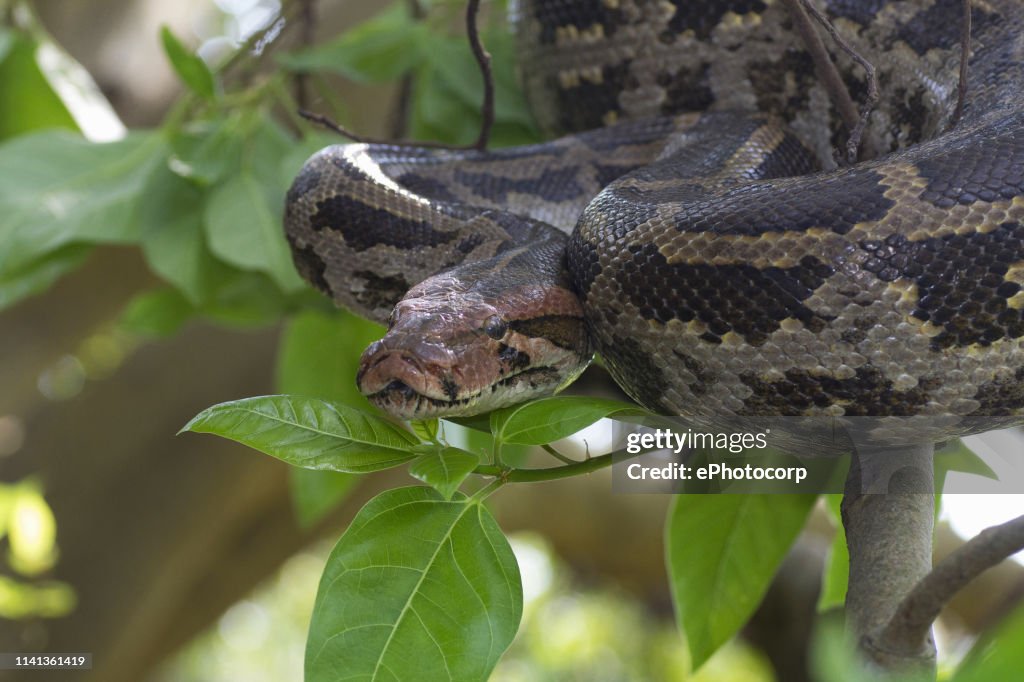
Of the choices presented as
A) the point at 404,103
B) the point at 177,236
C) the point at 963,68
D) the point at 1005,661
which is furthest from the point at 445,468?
the point at 404,103

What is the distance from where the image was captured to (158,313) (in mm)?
2615

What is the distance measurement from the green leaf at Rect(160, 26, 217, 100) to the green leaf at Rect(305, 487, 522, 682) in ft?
4.18

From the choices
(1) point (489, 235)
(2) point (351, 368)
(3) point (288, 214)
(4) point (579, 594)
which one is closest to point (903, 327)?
(1) point (489, 235)

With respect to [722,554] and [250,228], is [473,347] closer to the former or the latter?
[722,554]

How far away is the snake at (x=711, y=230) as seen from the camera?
1214 mm

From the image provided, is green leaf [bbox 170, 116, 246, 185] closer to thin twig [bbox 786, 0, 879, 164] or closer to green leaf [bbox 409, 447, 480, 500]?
green leaf [bbox 409, 447, 480, 500]

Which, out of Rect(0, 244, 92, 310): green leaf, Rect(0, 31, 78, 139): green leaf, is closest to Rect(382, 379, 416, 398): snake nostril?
Rect(0, 244, 92, 310): green leaf

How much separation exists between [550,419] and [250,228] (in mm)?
1075

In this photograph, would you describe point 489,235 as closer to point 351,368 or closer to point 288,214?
point 288,214

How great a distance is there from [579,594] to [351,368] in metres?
5.42

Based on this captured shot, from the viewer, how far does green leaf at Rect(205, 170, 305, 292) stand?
202 centimetres

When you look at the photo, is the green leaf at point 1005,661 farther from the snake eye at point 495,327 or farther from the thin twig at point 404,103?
the thin twig at point 404,103

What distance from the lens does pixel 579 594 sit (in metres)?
7.63

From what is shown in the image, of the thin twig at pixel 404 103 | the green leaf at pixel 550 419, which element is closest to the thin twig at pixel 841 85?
the green leaf at pixel 550 419
